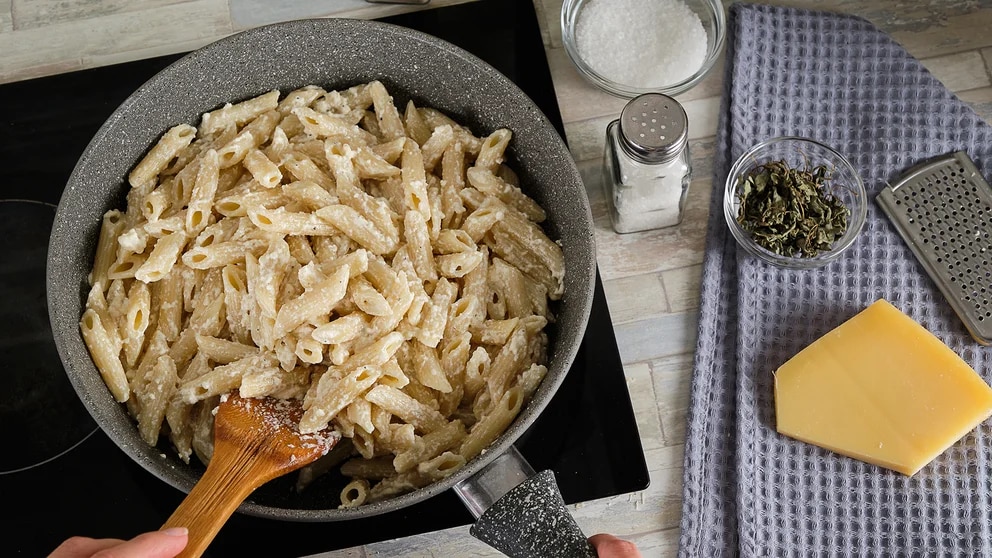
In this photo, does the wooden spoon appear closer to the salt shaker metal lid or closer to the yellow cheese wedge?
the salt shaker metal lid

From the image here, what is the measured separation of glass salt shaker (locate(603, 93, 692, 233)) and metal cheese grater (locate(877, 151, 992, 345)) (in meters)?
0.36

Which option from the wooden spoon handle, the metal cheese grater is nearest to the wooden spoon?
the wooden spoon handle

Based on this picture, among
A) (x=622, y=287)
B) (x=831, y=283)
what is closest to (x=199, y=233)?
(x=622, y=287)

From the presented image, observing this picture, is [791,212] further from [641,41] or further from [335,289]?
[335,289]

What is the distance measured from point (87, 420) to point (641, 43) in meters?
1.06

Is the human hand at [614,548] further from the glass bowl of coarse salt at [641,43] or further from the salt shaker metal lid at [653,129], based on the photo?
the glass bowl of coarse salt at [641,43]

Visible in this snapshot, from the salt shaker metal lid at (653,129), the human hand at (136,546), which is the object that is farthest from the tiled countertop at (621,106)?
the human hand at (136,546)

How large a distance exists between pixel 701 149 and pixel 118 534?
1098mm

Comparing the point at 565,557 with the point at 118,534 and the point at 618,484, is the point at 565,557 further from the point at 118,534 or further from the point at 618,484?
the point at 118,534

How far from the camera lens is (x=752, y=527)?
50.5 inches

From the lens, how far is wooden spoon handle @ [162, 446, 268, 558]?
40.3 inches

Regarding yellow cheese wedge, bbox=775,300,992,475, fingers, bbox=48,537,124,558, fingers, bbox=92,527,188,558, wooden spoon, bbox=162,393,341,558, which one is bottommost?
yellow cheese wedge, bbox=775,300,992,475

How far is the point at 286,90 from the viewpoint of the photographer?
142 cm

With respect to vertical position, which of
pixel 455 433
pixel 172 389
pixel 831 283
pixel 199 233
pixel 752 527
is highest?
pixel 199 233
